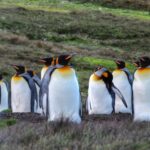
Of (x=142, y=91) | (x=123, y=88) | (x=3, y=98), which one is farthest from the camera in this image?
(x=3, y=98)

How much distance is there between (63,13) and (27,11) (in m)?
3.53

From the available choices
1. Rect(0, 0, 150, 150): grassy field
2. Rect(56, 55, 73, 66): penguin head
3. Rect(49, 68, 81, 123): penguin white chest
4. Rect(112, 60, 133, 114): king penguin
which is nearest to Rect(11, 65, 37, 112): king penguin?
Rect(112, 60, 133, 114): king penguin

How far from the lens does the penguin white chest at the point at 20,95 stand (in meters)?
15.4

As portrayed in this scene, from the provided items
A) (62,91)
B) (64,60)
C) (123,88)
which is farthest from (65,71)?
(123,88)

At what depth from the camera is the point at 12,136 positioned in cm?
873

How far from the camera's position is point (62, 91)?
11453mm

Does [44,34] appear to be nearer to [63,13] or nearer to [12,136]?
[63,13]

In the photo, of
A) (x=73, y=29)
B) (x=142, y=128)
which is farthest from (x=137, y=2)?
(x=142, y=128)

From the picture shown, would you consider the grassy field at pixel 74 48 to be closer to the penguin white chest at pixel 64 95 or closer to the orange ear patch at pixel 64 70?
the penguin white chest at pixel 64 95

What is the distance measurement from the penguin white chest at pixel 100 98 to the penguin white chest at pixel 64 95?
2.68m

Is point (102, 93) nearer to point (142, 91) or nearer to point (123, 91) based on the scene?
point (123, 91)

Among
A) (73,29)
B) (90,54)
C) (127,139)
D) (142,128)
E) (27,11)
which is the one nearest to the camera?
(127,139)

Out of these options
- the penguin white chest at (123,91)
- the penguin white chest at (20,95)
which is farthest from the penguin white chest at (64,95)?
the penguin white chest at (20,95)

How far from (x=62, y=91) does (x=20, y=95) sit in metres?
4.17
